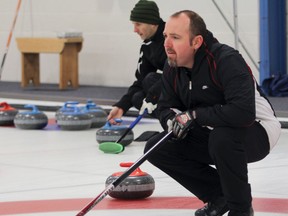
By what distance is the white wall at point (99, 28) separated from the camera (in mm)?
9625

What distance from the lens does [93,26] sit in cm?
1102

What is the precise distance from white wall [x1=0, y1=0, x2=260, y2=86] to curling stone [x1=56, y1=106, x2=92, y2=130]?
9.57 feet

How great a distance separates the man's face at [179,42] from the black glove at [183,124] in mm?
218

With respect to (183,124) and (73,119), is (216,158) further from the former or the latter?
(73,119)

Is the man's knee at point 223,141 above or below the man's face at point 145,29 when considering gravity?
below

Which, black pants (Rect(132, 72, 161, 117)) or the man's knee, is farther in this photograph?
black pants (Rect(132, 72, 161, 117))

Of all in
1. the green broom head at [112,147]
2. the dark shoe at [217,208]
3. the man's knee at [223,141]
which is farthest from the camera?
the green broom head at [112,147]

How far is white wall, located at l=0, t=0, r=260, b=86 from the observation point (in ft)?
31.6

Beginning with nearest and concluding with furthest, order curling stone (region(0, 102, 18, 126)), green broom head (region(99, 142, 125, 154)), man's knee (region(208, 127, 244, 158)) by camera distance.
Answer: man's knee (region(208, 127, 244, 158)), green broom head (region(99, 142, 125, 154)), curling stone (region(0, 102, 18, 126))

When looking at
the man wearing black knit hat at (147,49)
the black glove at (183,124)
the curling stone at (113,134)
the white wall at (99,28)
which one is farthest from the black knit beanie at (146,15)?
the white wall at (99,28)

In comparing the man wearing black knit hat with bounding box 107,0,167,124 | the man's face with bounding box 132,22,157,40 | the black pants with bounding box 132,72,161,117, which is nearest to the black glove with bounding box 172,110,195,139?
the man wearing black knit hat with bounding box 107,0,167,124

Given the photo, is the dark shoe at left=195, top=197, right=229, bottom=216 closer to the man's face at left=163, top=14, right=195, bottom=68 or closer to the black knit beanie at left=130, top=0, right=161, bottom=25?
the man's face at left=163, top=14, right=195, bottom=68

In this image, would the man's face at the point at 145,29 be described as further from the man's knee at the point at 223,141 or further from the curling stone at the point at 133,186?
the man's knee at the point at 223,141

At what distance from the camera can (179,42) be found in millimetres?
3658
